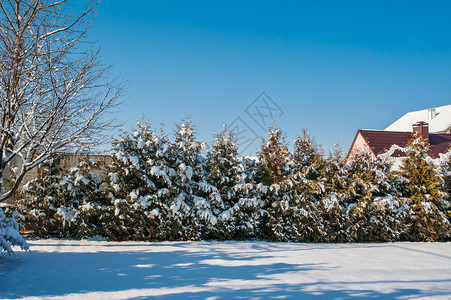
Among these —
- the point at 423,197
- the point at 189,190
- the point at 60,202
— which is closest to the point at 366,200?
the point at 423,197

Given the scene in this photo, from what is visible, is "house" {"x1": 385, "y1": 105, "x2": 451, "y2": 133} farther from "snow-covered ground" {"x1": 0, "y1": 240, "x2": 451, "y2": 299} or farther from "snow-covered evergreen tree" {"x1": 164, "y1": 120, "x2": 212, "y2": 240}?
"snow-covered evergreen tree" {"x1": 164, "y1": 120, "x2": 212, "y2": 240}

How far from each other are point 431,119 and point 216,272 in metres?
36.4

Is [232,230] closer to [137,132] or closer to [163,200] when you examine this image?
[163,200]

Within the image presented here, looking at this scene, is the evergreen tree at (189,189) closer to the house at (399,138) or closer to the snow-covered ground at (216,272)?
the snow-covered ground at (216,272)

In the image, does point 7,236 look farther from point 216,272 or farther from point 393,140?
point 393,140

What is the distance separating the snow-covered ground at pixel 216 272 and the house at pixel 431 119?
28425 mm

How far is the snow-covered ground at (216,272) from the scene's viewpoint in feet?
13.6

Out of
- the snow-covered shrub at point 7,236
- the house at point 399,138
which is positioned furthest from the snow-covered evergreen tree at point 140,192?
the house at point 399,138

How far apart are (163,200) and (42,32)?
15.4 ft

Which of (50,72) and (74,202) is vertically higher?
(50,72)

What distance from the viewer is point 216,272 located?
16.7 ft

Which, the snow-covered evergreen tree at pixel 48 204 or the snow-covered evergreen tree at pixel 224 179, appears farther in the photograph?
the snow-covered evergreen tree at pixel 224 179

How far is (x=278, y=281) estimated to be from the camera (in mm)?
4621

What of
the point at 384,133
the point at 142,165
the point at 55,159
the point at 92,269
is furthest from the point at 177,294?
the point at 384,133
